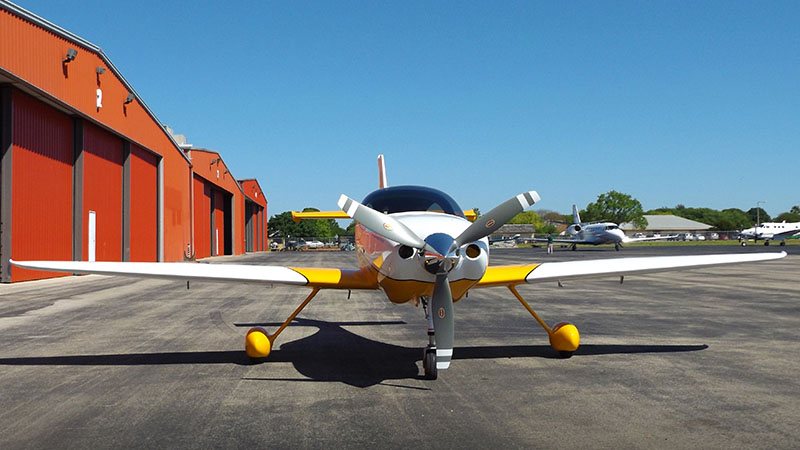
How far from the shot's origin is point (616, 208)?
152 m

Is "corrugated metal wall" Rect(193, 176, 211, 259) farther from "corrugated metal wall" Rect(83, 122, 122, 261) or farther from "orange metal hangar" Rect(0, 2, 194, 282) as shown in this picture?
"corrugated metal wall" Rect(83, 122, 122, 261)

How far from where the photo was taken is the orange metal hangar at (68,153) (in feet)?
66.8

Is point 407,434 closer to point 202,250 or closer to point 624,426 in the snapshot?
point 624,426

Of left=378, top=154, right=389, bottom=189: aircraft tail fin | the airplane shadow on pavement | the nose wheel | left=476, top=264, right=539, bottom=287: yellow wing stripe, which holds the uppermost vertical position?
left=378, top=154, right=389, bottom=189: aircraft tail fin

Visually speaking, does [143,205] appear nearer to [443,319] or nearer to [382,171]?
[382,171]

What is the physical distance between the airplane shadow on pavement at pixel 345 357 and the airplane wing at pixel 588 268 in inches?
42.1

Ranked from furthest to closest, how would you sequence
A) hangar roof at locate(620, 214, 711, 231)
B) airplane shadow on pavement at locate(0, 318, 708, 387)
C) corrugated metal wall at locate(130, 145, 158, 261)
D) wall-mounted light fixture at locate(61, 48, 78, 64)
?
hangar roof at locate(620, 214, 711, 231) → corrugated metal wall at locate(130, 145, 158, 261) → wall-mounted light fixture at locate(61, 48, 78, 64) → airplane shadow on pavement at locate(0, 318, 708, 387)

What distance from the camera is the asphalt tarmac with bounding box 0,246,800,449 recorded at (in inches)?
181

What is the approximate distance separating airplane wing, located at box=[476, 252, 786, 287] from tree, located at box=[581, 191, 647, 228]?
149789 millimetres

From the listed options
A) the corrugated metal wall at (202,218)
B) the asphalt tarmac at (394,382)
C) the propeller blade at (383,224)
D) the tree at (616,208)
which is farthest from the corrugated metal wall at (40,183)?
the tree at (616,208)

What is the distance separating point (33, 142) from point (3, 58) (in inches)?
175

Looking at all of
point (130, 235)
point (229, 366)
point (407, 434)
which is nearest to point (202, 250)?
point (130, 235)

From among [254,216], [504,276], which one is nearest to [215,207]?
[254,216]

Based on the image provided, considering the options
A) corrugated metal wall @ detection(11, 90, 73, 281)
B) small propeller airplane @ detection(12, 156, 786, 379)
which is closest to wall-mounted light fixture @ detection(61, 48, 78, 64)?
corrugated metal wall @ detection(11, 90, 73, 281)
